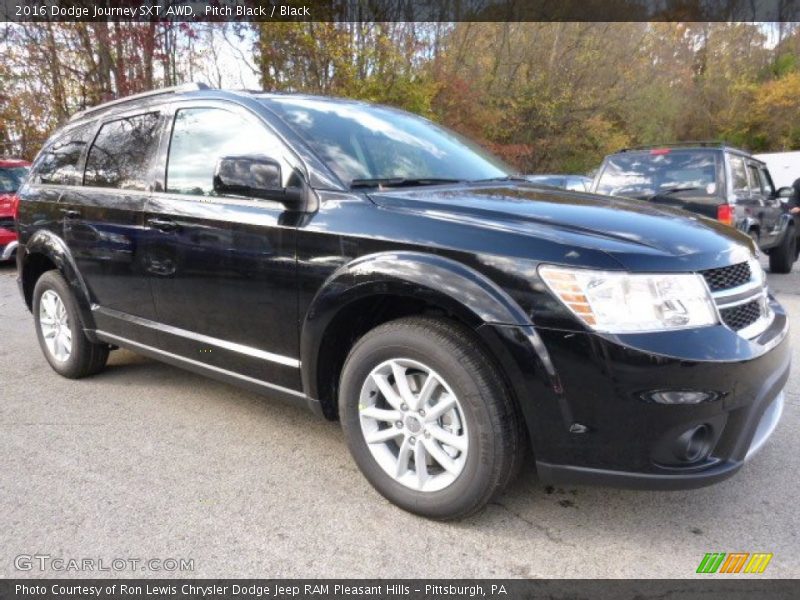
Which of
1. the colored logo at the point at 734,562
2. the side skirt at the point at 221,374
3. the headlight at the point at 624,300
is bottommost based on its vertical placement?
the colored logo at the point at 734,562

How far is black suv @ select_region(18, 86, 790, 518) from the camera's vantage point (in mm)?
2076

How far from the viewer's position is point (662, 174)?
7062 mm

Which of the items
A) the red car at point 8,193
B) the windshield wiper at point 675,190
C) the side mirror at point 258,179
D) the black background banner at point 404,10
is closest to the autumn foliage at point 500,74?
the black background banner at point 404,10

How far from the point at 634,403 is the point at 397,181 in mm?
1481

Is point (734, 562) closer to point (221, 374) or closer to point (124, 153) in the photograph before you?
point (221, 374)

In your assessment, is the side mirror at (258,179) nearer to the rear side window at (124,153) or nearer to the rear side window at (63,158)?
the rear side window at (124,153)

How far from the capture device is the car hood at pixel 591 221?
7.13 ft

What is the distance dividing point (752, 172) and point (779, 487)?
254 inches

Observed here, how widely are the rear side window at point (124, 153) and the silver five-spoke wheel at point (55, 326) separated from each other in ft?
3.04

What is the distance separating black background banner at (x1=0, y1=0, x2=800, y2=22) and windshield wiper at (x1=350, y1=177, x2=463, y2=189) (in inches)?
483

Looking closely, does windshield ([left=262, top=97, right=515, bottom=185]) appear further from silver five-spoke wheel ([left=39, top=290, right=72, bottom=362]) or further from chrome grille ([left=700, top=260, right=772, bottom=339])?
silver five-spoke wheel ([left=39, top=290, right=72, bottom=362])

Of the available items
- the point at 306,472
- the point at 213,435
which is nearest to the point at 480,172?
the point at 306,472

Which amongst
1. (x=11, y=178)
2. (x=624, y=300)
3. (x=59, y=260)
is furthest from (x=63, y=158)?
(x=11, y=178)

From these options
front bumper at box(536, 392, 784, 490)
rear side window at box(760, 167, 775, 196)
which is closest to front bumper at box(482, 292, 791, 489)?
front bumper at box(536, 392, 784, 490)
